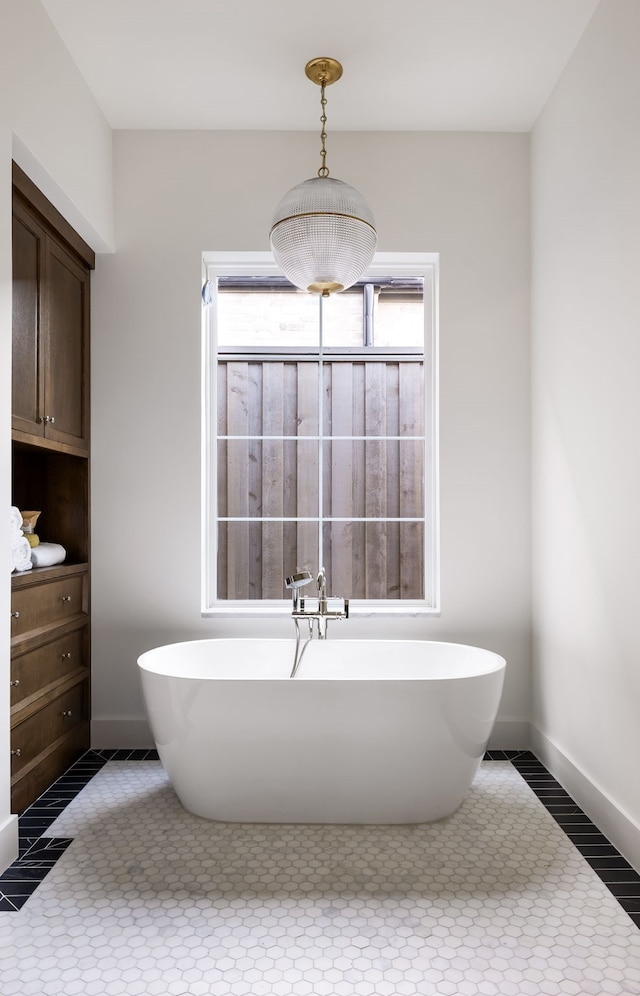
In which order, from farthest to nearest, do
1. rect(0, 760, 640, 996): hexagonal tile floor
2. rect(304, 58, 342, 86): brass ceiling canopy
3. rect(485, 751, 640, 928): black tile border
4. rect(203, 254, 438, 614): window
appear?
rect(203, 254, 438, 614): window, rect(304, 58, 342, 86): brass ceiling canopy, rect(485, 751, 640, 928): black tile border, rect(0, 760, 640, 996): hexagonal tile floor

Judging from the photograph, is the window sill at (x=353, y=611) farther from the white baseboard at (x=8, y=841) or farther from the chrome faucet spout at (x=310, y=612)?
the white baseboard at (x=8, y=841)

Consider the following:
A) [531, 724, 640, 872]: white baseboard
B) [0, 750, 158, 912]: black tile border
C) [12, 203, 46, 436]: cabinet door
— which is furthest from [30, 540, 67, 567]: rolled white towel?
[531, 724, 640, 872]: white baseboard

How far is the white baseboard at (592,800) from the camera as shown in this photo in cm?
216

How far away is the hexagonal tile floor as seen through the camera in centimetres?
165

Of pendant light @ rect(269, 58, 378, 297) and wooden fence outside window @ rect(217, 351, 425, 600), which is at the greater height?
pendant light @ rect(269, 58, 378, 297)

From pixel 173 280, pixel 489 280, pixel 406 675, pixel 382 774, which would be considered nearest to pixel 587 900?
pixel 382 774

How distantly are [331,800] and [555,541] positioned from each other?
1.35 m

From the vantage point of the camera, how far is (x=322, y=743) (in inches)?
92.3

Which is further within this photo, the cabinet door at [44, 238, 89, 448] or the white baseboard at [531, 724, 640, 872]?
the cabinet door at [44, 238, 89, 448]

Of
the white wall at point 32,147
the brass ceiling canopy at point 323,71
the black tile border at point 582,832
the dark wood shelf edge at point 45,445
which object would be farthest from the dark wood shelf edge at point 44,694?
the brass ceiling canopy at point 323,71

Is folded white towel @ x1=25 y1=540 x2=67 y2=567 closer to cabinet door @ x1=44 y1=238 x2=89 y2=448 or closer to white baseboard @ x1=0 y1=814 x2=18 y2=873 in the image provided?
cabinet door @ x1=44 y1=238 x2=89 y2=448

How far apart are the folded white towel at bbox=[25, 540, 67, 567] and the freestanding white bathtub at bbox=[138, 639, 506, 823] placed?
0.65 metres

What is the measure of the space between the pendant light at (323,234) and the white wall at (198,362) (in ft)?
2.30

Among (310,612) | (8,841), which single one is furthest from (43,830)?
(310,612)
